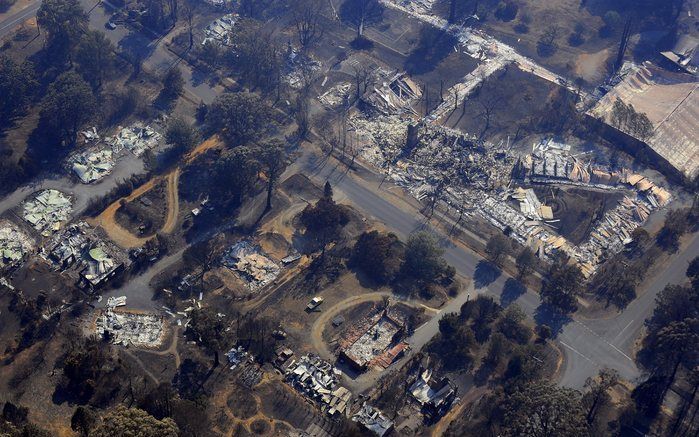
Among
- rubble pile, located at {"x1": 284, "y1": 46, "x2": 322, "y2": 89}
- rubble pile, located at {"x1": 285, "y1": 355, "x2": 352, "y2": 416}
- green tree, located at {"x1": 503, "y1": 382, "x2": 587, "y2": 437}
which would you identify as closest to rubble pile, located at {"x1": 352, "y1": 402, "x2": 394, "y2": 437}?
rubble pile, located at {"x1": 285, "y1": 355, "x2": 352, "y2": 416}

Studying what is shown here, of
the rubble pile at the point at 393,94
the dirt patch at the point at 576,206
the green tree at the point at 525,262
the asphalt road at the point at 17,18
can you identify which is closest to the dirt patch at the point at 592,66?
the dirt patch at the point at 576,206

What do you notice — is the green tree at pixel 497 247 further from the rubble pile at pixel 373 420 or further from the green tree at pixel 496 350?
the rubble pile at pixel 373 420

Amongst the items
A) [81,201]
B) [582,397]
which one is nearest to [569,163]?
[582,397]

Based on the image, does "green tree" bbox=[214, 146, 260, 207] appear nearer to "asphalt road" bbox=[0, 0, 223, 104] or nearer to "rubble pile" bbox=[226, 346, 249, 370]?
"asphalt road" bbox=[0, 0, 223, 104]

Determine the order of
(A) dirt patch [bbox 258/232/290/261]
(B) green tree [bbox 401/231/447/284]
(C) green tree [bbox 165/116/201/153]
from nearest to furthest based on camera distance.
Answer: (B) green tree [bbox 401/231/447/284] → (A) dirt patch [bbox 258/232/290/261] → (C) green tree [bbox 165/116/201/153]

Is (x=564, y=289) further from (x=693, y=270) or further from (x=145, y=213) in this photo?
(x=145, y=213)

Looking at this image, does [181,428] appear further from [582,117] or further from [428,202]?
[582,117]
